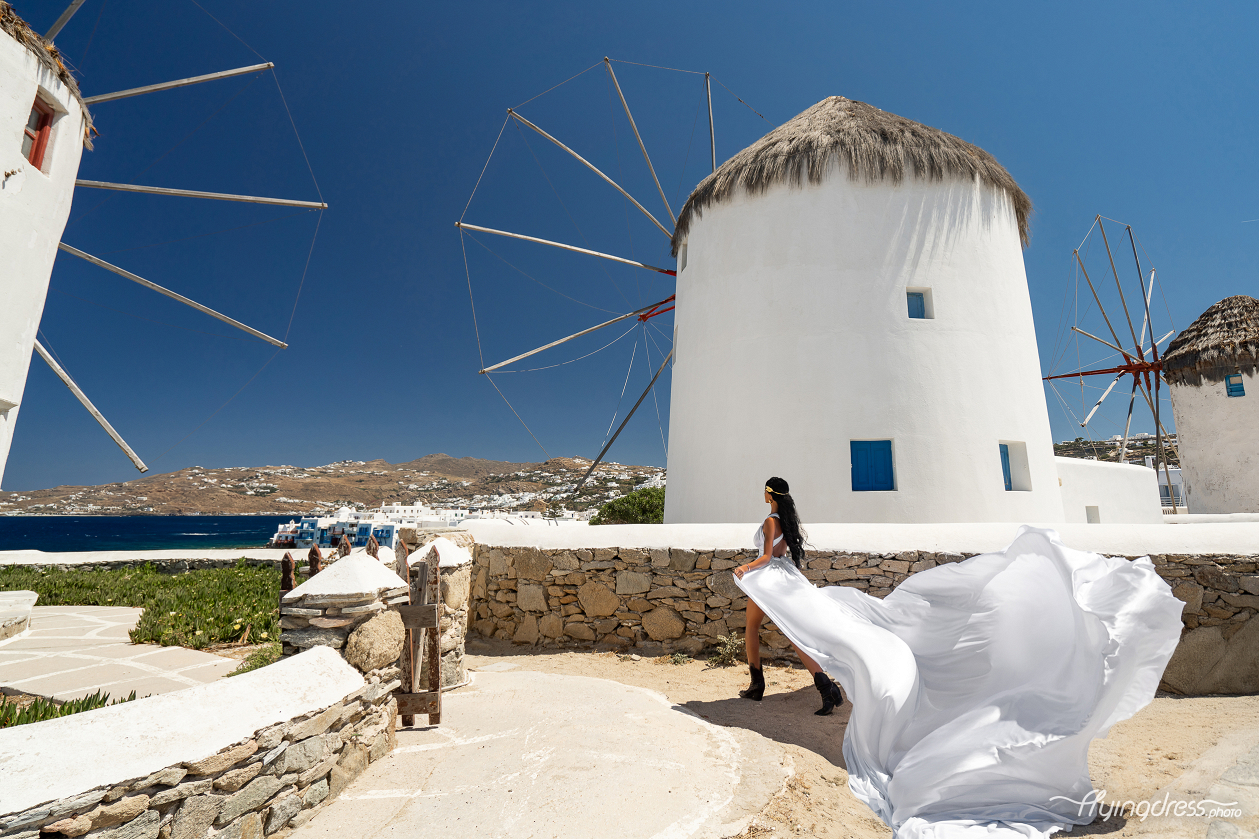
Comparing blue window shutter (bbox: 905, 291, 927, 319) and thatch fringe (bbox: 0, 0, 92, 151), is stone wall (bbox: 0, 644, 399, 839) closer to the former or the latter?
thatch fringe (bbox: 0, 0, 92, 151)

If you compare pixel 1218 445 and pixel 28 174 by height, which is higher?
pixel 28 174

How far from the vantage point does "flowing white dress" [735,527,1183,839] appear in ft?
9.35

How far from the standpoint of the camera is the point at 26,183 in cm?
551

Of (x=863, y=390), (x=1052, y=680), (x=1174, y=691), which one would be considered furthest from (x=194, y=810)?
(x=863, y=390)

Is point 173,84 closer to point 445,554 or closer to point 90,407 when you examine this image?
point 90,407

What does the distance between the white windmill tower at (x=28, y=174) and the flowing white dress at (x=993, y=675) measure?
22.9 ft

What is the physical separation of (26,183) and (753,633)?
7.49 meters

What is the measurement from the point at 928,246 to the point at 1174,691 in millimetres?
6279

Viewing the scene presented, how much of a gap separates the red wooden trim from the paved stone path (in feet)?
14.7

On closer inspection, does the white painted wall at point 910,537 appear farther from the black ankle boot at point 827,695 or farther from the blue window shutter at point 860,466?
the blue window shutter at point 860,466

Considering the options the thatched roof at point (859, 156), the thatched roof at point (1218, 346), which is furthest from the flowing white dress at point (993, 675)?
the thatched roof at point (1218, 346)

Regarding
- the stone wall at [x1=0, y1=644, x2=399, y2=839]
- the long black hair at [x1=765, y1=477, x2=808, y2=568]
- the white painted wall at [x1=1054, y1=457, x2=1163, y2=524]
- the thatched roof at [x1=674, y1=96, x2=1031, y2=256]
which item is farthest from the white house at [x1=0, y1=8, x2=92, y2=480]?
the white painted wall at [x1=1054, y1=457, x2=1163, y2=524]

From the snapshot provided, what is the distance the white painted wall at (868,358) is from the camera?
849cm

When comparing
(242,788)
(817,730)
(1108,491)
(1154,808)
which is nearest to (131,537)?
(242,788)
